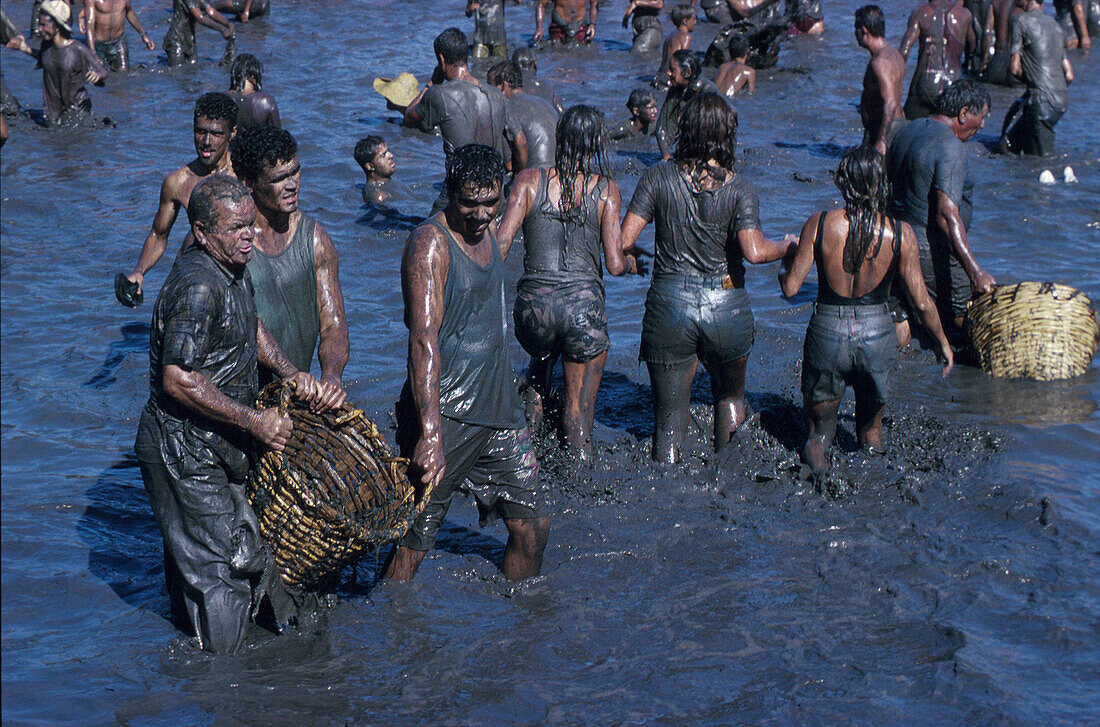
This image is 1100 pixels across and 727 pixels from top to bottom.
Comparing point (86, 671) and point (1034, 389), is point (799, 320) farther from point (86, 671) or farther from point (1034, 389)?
point (86, 671)

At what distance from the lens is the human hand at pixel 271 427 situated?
14.4 ft

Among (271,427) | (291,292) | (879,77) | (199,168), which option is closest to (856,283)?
(291,292)

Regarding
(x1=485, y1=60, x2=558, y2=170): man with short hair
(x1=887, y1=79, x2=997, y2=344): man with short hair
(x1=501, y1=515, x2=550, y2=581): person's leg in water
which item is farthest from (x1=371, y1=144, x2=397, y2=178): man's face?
(x1=501, y1=515, x2=550, y2=581): person's leg in water

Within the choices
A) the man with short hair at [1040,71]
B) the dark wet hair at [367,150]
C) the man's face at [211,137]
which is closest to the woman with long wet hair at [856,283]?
the man's face at [211,137]

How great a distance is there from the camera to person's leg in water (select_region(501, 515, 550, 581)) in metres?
5.35

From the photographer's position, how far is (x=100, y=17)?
55.4ft

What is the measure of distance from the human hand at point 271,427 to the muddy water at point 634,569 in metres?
1.02

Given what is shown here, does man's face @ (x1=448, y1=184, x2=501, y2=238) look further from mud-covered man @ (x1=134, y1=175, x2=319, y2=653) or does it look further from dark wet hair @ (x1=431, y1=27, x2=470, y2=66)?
dark wet hair @ (x1=431, y1=27, x2=470, y2=66)

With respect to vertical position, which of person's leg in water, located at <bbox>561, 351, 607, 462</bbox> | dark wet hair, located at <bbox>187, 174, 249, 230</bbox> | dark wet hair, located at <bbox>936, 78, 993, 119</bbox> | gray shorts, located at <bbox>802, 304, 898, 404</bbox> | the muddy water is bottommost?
the muddy water

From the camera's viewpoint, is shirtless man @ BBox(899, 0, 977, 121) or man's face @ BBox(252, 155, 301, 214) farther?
shirtless man @ BBox(899, 0, 977, 121)

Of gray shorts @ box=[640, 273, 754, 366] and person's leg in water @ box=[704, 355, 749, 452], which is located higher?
gray shorts @ box=[640, 273, 754, 366]

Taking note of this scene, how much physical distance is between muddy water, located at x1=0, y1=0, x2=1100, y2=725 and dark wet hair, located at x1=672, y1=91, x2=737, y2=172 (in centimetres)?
170

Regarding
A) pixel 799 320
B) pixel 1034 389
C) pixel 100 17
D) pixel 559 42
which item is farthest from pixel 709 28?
pixel 1034 389

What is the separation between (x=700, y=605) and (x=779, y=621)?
382mm
